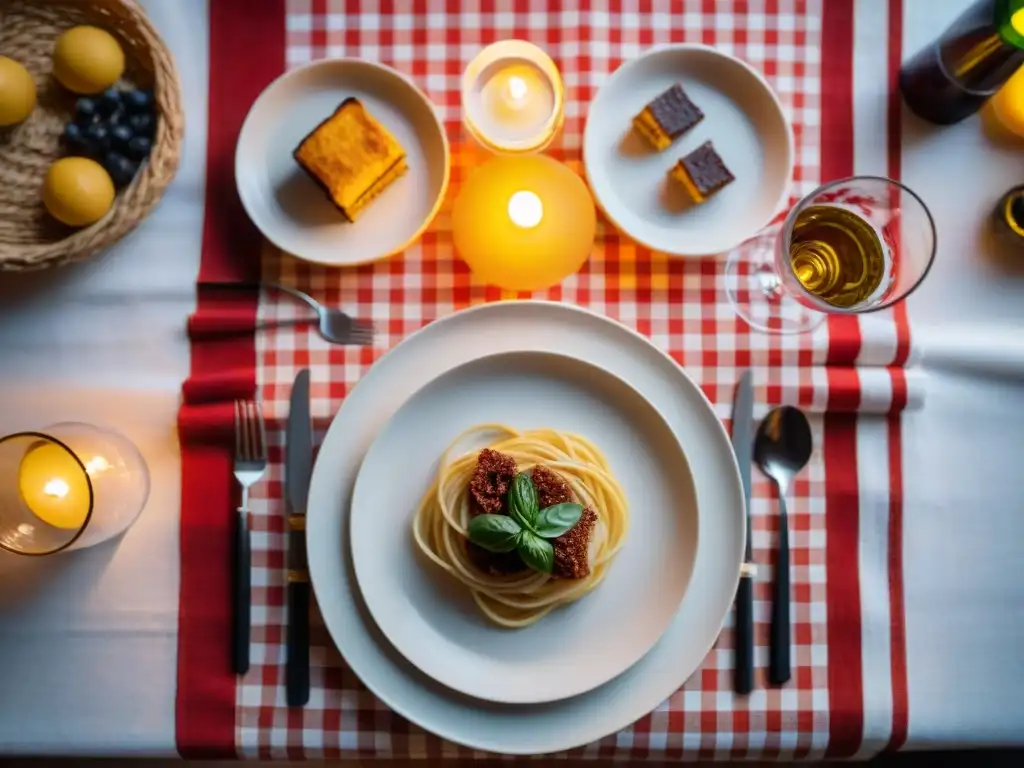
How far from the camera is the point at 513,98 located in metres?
1.07

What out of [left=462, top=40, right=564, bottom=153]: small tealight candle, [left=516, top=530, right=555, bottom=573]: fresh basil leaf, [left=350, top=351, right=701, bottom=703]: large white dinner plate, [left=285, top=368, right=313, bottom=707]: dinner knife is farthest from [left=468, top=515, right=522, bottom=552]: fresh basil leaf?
[left=462, top=40, right=564, bottom=153]: small tealight candle

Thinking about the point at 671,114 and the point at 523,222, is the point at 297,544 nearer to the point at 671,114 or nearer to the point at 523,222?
the point at 523,222

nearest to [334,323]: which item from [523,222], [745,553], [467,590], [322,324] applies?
[322,324]

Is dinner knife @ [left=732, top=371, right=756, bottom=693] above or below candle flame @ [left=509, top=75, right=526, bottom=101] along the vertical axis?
below

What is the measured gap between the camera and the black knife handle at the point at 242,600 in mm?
1078

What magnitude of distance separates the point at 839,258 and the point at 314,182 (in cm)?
68

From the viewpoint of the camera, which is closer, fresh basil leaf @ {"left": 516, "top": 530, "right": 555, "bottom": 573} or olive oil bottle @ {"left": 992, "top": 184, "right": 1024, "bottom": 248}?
fresh basil leaf @ {"left": 516, "top": 530, "right": 555, "bottom": 573}

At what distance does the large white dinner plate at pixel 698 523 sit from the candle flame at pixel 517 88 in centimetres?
27

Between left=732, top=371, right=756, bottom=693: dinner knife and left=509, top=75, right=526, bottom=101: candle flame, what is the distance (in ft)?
1.50

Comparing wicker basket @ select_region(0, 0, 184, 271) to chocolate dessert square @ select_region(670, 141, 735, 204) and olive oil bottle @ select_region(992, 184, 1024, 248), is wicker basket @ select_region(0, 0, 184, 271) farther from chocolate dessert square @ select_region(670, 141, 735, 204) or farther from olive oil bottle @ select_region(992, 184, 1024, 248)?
olive oil bottle @ select_region(992, 184, 1024, 248)

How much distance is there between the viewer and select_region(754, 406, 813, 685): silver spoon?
1.08 m

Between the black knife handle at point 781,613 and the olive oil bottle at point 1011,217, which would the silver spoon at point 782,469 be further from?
the olive oil bottle at point 1011,217

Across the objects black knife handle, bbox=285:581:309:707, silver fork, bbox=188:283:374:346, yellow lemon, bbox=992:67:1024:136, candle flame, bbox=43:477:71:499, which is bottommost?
black knife handle, bbox=285:581:309:707

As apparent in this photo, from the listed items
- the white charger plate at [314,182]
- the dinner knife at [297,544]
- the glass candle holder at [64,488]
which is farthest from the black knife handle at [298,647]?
the white charger plate at [314,182]
